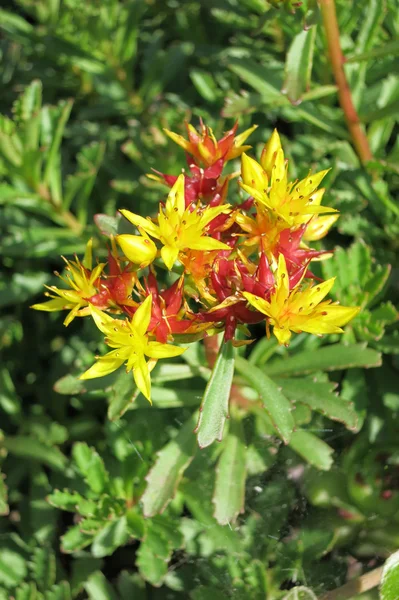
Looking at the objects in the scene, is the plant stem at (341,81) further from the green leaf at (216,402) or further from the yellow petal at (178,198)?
the green leaf at (216,402)

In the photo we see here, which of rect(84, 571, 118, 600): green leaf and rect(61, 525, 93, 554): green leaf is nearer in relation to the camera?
rect(61, 525, 93, 554): green leaf

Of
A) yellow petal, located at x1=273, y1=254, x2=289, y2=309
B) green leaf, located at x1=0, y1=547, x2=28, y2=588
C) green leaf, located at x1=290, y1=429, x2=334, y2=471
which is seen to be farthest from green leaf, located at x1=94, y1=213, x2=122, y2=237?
green leaf, located at x1=0, y1=547, x2=28, y2=588

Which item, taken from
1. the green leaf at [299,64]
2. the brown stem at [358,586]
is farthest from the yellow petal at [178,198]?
the brown stem at [358,586]

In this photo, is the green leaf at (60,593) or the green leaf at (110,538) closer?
the green leaf at (110,538)

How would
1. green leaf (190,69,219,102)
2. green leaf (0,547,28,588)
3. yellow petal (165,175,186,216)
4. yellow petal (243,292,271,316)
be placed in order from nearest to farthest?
yellow petal (243,292,271,316) → yellow petal (165,175,186,216) → green leaf (0,547,28,588) → green leaf (190,69,219,102)

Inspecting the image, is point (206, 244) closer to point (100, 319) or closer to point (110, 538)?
point (100, 319)

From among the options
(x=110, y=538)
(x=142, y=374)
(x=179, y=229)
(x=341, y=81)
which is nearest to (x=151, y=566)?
(x=110, y=538)

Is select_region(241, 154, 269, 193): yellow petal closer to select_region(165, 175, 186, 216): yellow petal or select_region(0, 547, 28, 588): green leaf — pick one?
select_region(165, 175, 186, 216): yellow petal

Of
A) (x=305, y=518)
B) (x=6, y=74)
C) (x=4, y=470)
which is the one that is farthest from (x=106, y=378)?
(x=6, y=74)
